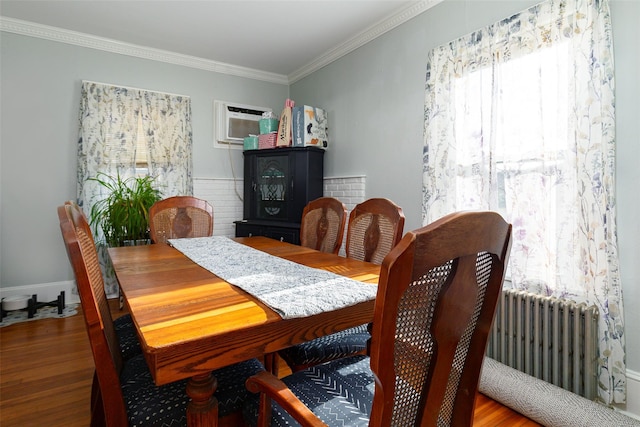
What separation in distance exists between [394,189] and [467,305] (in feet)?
7.61

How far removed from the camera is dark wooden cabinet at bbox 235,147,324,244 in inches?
143

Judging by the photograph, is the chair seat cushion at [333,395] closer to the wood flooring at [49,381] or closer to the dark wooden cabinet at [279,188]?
the wood flooring at [49,381]

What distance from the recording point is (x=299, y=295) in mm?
1044

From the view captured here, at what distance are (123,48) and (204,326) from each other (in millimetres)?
3769

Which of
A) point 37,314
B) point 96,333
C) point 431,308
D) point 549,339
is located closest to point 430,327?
point 431,308

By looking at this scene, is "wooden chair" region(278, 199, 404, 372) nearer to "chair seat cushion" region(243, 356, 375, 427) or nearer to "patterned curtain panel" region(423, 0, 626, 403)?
"chair seat cushion" region(243, 356, 375, 427)

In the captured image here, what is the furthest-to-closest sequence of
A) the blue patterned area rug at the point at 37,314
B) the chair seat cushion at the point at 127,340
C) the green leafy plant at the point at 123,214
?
the green leafy plant at the point at 123,214 < the blue patterned area rug at the point at 37,314 < the chair seat cushion at the point at 127,340

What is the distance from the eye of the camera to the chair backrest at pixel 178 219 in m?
2.46

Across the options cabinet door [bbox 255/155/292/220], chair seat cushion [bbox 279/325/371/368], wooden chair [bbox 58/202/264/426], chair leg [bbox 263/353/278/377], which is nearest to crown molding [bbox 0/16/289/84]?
cabinet door [bbox 255/155/292/220]

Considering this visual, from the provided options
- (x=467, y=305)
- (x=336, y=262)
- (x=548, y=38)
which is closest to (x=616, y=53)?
(x=548, y=38)

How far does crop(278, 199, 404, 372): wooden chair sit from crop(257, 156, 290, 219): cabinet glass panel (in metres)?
1.84

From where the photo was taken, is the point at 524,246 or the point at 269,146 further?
the point at 269,146

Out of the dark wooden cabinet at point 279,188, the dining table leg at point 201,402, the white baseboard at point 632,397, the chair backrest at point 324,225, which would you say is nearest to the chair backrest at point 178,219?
the chair backrest at point 324,225

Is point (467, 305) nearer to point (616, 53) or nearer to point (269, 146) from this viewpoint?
point (616, 53)
